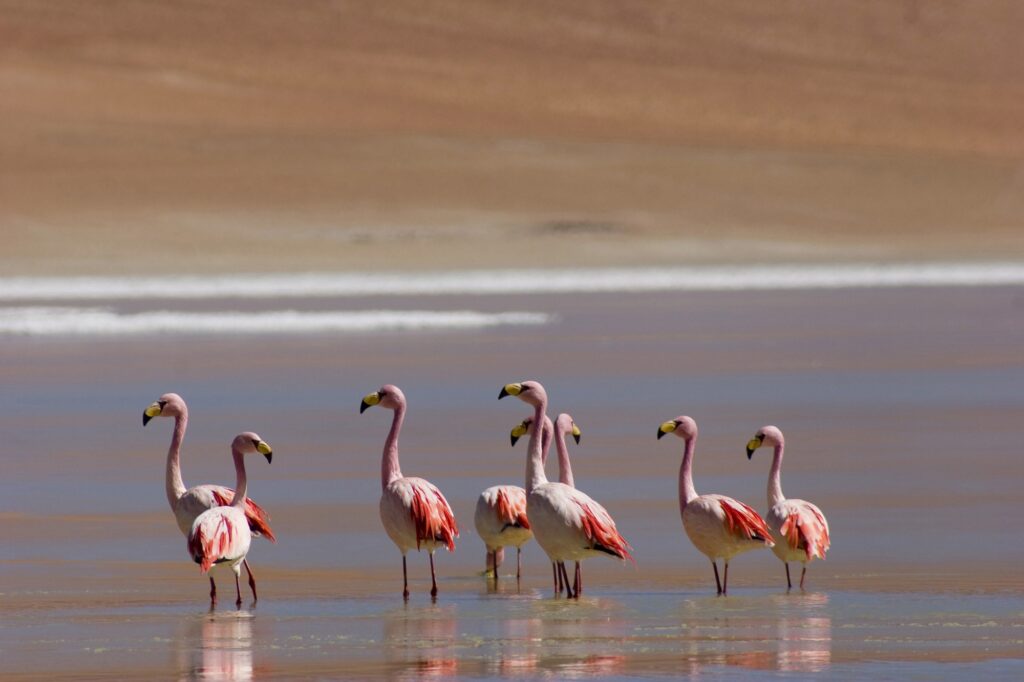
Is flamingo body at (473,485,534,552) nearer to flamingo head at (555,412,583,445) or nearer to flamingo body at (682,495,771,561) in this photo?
flamingo head at (555,412,583,445)

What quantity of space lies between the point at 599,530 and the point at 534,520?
295 millimetres

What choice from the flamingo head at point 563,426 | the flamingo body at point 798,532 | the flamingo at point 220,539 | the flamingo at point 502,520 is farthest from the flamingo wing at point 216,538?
the flamingo body at point 798,532

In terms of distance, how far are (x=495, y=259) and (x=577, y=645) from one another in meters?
25.0

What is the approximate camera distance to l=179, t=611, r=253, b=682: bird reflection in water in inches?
268

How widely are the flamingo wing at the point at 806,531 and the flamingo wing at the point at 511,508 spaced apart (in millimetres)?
1067

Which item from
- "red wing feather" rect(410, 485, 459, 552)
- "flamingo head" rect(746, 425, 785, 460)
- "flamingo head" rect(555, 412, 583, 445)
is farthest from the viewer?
"flamingo head" rect(555, 412, 583, 445)

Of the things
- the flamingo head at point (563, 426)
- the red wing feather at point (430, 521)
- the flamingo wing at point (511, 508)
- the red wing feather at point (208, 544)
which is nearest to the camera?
the red wing feather at point (208, 544)

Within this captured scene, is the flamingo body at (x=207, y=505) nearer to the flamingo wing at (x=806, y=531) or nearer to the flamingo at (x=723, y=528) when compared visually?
the flamingo at (x=723, y=528)

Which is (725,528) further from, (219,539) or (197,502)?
(197,502)

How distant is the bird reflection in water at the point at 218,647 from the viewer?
6.81 meters

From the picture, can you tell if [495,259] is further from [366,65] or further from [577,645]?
[577,645]

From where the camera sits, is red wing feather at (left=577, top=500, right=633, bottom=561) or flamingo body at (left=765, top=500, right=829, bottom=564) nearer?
red wing feather at (left=577, top=500, right=633, bottom=561)

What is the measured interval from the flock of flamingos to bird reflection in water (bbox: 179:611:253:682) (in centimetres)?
21

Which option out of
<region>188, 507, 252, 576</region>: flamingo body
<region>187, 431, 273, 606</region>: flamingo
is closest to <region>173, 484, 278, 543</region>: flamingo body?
<region>187, 431, 273, 606</region>: flamingo
